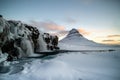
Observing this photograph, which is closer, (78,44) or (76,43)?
(78,44)

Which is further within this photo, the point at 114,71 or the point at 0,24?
the point at 0,24

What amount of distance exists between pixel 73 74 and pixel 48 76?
1130mm

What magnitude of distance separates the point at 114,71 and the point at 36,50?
503 inches

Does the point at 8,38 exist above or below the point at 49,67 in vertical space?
above

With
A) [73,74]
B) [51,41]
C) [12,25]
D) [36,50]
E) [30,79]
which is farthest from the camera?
[51,41]

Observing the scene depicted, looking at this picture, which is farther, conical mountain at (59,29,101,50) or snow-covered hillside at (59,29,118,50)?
conical mountain at (59,29,101,50)

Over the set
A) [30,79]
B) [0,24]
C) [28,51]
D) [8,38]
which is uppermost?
[0,24]

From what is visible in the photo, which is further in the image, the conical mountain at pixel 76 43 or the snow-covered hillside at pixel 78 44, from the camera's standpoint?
the conical mountain at pixel 76 43

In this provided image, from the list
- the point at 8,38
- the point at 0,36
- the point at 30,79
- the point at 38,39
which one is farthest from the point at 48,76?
the point at 38,39

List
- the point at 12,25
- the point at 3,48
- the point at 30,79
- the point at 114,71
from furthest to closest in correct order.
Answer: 1. the point at 12,25
2. the point at 3,48
3. the point at 114,71
4. the point at 30,79

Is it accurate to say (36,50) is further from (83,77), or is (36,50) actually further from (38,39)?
(83,77)

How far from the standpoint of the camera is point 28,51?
14.5 metres

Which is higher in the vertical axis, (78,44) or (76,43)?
(76,43)

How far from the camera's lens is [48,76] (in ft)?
19.5
